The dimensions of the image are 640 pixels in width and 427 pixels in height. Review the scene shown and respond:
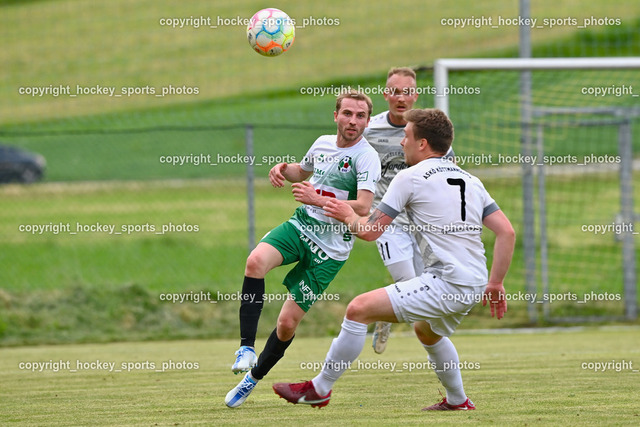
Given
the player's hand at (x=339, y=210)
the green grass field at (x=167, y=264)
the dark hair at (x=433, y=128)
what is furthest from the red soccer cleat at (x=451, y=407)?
the green grass field at (x=167, y=264)

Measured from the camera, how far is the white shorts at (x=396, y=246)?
766 centimetres

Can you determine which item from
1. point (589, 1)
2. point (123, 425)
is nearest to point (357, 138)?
point (123, 425)

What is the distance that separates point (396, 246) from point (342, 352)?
7.25 feet

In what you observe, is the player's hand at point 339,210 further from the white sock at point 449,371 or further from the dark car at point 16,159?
the dark car at point 16,159

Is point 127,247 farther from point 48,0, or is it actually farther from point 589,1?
point 589,1

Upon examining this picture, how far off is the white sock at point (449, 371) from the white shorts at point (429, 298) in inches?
17.6

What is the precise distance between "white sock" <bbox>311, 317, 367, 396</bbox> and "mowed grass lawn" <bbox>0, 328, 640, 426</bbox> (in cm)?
20

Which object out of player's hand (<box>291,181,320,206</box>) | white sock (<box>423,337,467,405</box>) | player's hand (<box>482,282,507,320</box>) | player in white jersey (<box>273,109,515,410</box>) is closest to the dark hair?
player in white jersey (<box>273,109,515,410</box>)

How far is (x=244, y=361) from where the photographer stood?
610 cm

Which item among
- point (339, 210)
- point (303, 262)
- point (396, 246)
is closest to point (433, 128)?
point (339, 210)

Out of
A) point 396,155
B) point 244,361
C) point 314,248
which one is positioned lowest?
point 244,361

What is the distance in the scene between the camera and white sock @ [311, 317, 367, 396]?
554cm

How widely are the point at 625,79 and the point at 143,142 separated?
1570 cm

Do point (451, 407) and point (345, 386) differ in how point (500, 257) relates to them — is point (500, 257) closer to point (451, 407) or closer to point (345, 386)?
point (451, 407)
